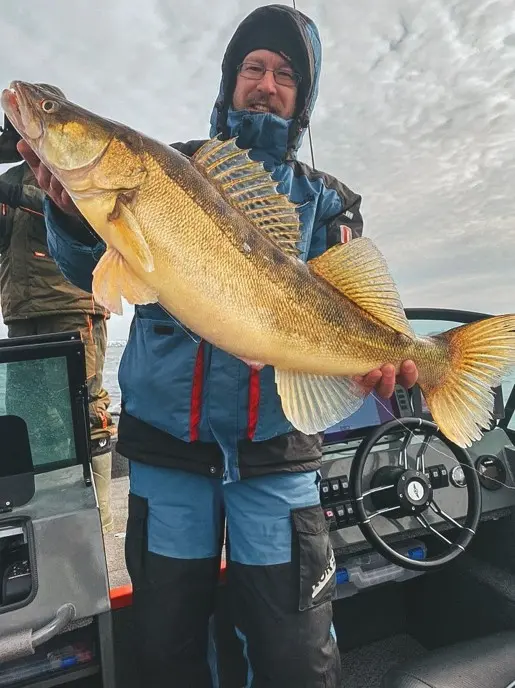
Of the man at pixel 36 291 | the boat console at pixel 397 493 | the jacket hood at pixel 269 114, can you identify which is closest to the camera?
the jacket hood at pixel 269 114

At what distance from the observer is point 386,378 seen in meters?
1.86

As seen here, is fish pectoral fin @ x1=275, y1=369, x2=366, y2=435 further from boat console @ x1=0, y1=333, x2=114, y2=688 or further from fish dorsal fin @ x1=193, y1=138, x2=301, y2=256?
boat console @ x1=0, y1=333, x2=114, y2=688

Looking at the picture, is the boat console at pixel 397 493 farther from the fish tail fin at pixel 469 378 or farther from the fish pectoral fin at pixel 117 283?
the fish pectoral fin at pixel 117 283

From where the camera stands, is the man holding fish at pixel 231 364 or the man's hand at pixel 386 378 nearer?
the man holding fish at pixel 231 364

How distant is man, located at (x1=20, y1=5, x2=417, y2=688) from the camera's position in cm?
186

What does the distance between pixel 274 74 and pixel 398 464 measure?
82.8 inches

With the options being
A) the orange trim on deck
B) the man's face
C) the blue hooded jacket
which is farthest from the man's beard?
the orange trim on deck

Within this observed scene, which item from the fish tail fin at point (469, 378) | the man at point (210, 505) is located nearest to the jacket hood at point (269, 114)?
the man at point (210, 505)

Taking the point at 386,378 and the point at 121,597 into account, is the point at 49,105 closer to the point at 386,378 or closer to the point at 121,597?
the point at 386,378

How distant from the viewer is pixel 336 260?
184 centimetres

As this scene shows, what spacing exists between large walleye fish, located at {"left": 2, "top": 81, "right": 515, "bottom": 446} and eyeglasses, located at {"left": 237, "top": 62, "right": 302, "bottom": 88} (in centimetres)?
90

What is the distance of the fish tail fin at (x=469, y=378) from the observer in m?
1.92

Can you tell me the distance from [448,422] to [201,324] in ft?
3.44

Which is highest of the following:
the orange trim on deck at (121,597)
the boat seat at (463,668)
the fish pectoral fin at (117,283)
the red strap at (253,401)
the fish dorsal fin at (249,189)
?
the fish dorsal fin at (249,189)
